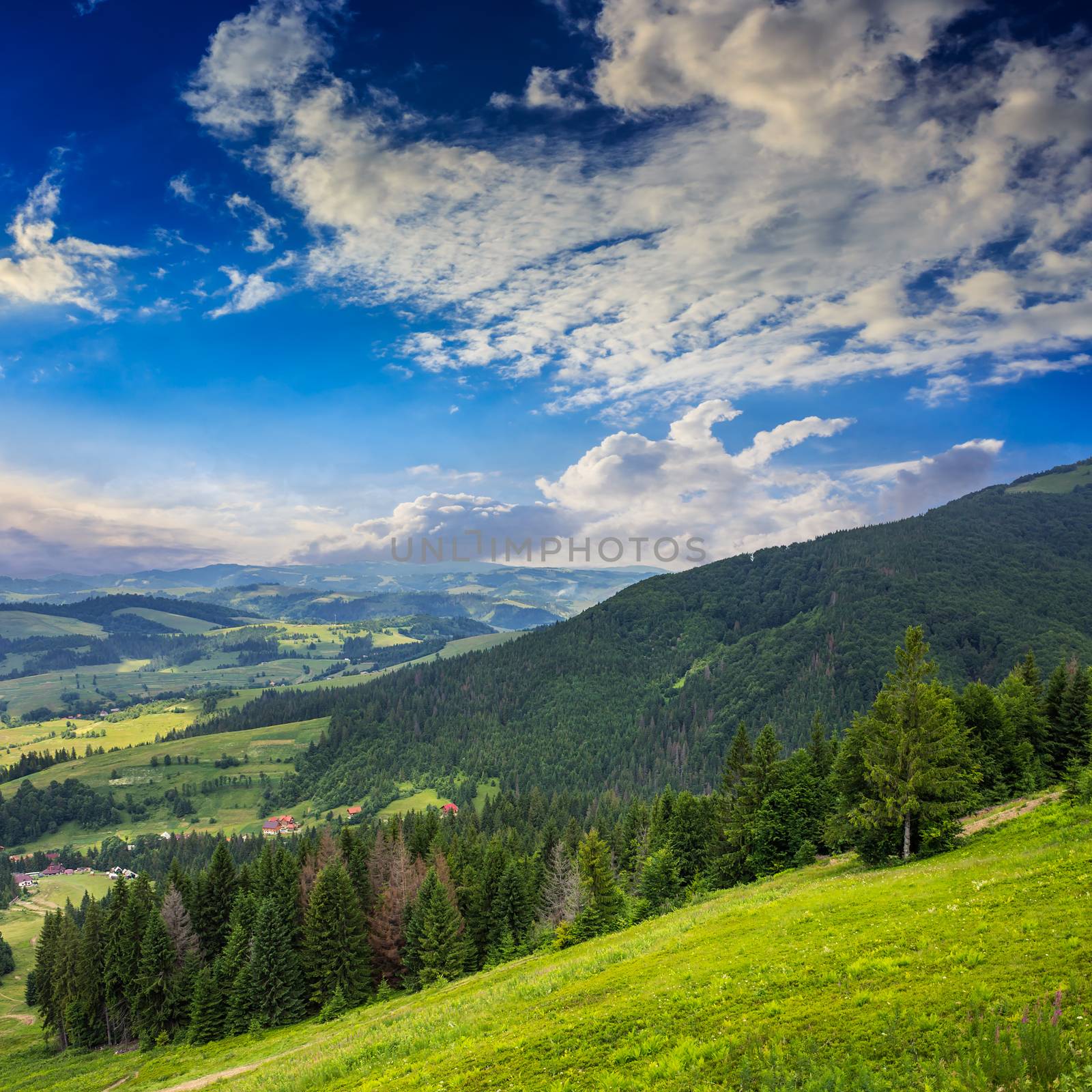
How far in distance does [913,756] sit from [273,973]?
7265 centimetres

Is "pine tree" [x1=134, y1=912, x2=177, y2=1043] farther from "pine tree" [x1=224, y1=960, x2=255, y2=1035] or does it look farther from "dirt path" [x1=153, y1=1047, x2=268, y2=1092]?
"dirt path" [x1=153, y1=1047, x2=268, y2=1092]

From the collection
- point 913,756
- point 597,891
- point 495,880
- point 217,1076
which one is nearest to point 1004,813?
point 913,756

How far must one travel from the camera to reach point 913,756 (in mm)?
45219

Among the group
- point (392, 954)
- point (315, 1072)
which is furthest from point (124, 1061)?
point (315, 1072)

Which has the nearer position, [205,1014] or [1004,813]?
[1004,813]

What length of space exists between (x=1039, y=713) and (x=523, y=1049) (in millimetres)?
71285

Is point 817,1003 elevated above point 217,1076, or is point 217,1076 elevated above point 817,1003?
point 817,1003

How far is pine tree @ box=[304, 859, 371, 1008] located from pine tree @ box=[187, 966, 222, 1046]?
10.4 metres

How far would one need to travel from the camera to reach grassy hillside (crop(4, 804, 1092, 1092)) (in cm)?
1365

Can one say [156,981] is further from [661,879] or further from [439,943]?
[661,879]

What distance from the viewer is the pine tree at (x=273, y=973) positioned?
69.7m

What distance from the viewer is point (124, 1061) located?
70.1 m

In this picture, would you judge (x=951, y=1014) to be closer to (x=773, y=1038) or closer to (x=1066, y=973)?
(x=1066, y=973)

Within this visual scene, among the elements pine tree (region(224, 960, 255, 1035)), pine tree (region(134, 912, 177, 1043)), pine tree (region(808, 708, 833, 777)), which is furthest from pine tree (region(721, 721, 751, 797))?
pine tree (region(134, 912, 177, 1043))
